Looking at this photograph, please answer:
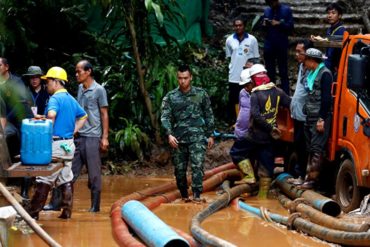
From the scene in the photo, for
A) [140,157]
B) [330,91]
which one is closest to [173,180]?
[140,157]

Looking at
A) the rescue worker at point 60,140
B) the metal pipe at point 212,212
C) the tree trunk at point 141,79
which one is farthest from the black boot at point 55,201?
the tree trunk at point 141,79

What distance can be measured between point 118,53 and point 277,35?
9.29ft

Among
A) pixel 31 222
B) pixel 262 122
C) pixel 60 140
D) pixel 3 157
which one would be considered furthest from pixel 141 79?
A: pixel 31 222

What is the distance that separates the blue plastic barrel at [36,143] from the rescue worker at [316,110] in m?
4.11

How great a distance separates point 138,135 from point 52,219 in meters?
4.51

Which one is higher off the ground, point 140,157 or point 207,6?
point 207,6

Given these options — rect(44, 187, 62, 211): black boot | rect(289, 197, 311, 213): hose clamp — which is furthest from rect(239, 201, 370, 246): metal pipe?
rect(44, 187, 62, 211): black boot

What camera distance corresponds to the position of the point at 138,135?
16.7 meters

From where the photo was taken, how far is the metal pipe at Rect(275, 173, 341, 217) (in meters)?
12.0

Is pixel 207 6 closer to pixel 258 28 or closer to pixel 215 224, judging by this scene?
pixel 258 28

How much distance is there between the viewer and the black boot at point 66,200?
1232 cm

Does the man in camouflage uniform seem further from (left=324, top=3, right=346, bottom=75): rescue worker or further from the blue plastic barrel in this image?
the blue plastic barrel

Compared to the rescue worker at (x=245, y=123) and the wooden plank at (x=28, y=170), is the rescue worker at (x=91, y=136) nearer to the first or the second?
the wooden plank at (x=28, y=170)

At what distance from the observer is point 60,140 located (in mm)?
12211
